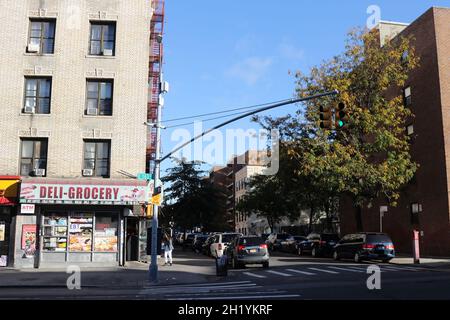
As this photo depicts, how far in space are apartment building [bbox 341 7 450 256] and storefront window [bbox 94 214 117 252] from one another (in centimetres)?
1754

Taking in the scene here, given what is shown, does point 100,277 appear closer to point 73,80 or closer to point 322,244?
point 73,80

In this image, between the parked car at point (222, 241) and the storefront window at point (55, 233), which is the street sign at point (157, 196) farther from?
the parked car at point (222, 241)

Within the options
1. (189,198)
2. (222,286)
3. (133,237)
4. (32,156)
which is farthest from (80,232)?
(189,198)

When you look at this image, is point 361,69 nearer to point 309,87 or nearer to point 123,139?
point 309,87

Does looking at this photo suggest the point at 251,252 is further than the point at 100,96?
No

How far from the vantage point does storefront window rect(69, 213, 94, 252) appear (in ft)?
79.9

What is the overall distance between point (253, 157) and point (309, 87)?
220 feet

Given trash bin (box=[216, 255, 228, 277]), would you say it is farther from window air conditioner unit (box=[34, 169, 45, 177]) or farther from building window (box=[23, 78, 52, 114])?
building window (box=[23, 78, 52, 114])

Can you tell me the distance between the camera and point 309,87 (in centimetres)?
3177

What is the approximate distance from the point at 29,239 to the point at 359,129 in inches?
807

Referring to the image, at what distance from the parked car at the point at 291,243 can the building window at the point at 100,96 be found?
67.5 feet

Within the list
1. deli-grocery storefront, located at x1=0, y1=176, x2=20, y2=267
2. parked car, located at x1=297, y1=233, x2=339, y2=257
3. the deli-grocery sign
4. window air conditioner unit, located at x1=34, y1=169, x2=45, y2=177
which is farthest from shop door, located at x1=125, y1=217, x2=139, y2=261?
parked car, located at x1=297, y1=233, x2=339, y2=257

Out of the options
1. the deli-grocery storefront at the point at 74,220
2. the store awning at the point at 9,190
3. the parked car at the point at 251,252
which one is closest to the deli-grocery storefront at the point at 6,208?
the store awning at the point at 9,190

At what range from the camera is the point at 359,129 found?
31.2m
